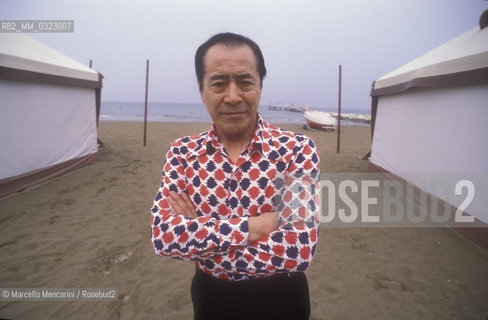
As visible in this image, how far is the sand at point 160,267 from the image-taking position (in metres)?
2.50

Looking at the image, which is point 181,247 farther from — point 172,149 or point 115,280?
point 115,280

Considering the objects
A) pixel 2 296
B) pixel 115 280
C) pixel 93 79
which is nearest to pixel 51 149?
pixel 93 79

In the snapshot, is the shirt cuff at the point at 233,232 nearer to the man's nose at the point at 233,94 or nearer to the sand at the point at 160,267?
the man's nose at the point at 233,94

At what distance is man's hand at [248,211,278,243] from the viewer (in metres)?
1.24

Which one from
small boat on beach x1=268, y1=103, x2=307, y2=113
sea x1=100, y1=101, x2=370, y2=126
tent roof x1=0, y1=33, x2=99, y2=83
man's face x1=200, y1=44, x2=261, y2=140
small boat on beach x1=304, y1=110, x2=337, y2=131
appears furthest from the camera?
small boat on beach x1=268, y1=103, x2=307, y2=113

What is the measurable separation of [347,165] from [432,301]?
229 inches

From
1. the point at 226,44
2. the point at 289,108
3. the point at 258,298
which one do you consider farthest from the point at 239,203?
the point at 289,108

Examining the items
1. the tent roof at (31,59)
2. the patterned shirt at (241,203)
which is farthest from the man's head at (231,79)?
the tent roof at (31,59)

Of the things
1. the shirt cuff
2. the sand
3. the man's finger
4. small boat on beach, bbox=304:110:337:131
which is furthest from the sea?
the shirt cuff

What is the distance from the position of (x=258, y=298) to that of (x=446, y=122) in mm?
4571

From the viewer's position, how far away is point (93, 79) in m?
6.96

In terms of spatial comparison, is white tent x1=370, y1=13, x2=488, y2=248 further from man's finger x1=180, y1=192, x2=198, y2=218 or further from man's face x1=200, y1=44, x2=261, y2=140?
man's finger x1=180, y1=192, x2=198, y2=218

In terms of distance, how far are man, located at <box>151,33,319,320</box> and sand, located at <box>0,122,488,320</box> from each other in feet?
4.88

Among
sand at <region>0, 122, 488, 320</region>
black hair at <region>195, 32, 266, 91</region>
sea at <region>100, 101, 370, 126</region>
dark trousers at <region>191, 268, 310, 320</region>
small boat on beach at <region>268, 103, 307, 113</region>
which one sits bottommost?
sand at <region>0, 122, 488, 320</region>
